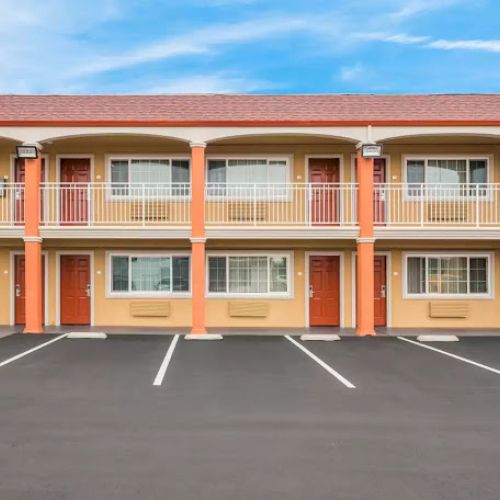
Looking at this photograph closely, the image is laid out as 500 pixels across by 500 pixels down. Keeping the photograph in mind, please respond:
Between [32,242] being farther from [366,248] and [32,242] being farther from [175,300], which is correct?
[366,248]

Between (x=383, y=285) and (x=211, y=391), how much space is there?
29.1 ft

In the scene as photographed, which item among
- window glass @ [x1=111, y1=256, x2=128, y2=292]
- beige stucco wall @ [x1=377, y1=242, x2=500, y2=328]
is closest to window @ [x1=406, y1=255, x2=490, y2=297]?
beige stucco wall @ [x1=377, y1=242, x2=500, y2=328]

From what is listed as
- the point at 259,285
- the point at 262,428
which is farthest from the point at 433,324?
the point at 262,428

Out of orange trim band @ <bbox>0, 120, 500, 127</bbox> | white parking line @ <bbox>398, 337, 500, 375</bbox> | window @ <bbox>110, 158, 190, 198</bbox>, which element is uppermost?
orange trim band @ <bbox>0, 120, 500, 127</bbox>

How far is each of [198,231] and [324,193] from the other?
4.06 metres

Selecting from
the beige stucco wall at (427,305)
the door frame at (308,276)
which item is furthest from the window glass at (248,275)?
the beige stucco wall at (427,305)

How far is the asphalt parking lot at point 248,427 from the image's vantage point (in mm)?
4141

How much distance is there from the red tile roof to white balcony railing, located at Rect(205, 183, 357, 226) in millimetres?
2061

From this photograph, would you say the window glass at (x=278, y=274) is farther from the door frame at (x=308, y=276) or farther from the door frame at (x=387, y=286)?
the door frame at (x=387, y=286)

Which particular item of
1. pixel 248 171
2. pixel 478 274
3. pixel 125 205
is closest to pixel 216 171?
pixel 248 171

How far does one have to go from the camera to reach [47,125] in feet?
41.9

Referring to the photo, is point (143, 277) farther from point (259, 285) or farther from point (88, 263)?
point (259, 285)

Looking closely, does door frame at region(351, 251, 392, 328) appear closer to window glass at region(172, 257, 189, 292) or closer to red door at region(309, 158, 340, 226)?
red door at region(309, 158, 340, 226)

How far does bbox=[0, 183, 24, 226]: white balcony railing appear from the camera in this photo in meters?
14.0
